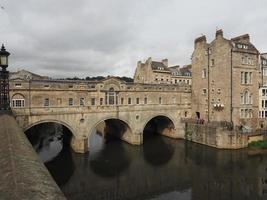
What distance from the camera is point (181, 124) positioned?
148ft

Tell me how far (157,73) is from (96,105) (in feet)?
110

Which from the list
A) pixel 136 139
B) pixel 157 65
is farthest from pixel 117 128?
pixel 157 65

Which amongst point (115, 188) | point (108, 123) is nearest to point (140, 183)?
point (115, 188)

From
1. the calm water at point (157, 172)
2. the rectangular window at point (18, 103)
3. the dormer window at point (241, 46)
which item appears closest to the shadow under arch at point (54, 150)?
the calm water at point (157, 172)

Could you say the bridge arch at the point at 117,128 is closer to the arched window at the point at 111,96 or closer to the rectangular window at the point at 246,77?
the arched window at the point at 111,96

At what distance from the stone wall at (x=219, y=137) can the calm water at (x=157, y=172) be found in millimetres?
1288

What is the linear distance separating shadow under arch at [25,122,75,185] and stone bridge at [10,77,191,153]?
2.69 metres

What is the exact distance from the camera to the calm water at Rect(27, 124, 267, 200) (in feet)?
75.6

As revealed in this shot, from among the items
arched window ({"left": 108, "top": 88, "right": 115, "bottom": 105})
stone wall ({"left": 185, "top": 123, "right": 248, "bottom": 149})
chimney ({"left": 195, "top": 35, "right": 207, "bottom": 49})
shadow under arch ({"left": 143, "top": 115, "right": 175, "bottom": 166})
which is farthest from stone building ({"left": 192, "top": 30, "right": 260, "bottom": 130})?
arched window ({"left": 108, "top": 88, "right": 115, "bottom": 105})

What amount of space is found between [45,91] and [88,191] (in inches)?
608

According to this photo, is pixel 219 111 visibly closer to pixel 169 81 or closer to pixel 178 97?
pixel 178 97

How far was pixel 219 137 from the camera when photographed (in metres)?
36.6

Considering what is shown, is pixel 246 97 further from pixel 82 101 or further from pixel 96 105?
pixel 82 101

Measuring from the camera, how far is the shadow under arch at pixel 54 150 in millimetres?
27969
